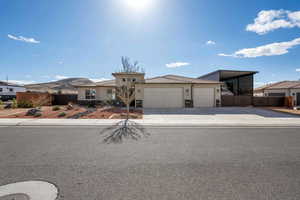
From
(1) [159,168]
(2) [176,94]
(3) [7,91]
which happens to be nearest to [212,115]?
(2) [176,94]

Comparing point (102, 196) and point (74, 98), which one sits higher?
point (74, 98)

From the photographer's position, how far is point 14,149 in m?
3.87

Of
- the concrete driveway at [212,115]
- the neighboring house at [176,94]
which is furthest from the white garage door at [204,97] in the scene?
the concrete driveway at [212,115]

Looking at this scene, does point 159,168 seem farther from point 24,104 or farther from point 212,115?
point 24,104

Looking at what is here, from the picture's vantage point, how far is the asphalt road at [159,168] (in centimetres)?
218

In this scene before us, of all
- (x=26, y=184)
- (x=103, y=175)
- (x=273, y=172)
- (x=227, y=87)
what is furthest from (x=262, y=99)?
(x=26, y=184)

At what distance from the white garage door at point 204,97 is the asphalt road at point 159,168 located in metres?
10.9

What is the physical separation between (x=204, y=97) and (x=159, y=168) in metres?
14.3

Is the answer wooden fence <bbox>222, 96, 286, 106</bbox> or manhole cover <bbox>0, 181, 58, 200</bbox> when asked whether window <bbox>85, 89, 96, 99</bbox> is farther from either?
wooden fence <bbox>222, 96, 286, 106</bbox>

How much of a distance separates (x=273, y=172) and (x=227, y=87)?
26995mm

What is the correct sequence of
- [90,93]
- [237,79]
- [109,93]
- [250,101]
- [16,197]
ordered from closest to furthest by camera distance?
[16,197]
[250,101]
[109,93]
[90,93]
[237,79]

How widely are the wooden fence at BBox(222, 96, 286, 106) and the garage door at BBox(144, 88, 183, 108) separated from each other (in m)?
6.67

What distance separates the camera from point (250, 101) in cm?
1742

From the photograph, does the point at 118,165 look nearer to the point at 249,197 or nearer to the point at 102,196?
the point at 102,196
